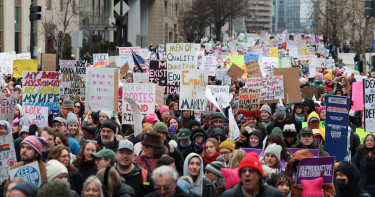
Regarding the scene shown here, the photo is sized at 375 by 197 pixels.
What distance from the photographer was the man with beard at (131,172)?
813cm

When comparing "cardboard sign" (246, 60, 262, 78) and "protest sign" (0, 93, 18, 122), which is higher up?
"cardboard sign" (246, 60, 262, 78)

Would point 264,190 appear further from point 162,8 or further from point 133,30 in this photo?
point 162,8

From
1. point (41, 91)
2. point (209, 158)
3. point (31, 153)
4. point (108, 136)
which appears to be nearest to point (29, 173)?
point (31, 153)

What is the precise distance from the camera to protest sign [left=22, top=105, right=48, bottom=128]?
40.5ft

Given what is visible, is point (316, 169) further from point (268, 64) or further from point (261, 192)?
point (268, 64)

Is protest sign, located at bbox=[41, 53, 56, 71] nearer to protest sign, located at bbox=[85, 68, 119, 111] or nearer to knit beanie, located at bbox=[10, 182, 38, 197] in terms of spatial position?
protest sign, located at bbox=[85, 68, 119, 111]

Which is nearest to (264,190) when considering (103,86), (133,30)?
(103,86)

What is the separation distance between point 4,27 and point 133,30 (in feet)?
103

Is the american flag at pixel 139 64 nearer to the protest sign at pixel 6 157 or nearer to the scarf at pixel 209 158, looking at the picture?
the scarf at pixel 209 158

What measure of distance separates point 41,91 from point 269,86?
474cm

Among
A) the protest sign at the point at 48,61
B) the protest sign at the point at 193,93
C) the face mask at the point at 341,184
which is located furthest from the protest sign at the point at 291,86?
the protest sign at the point at 48,61

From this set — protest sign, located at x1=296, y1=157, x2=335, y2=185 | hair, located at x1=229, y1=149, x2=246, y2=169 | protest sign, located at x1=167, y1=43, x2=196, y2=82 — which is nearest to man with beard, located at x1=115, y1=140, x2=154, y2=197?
hair, located at x1=229, y1=149, x2=246, y2=169

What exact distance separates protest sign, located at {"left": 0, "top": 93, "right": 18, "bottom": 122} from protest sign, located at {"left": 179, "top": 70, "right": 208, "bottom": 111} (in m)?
3.05

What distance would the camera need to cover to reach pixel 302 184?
8.57m
